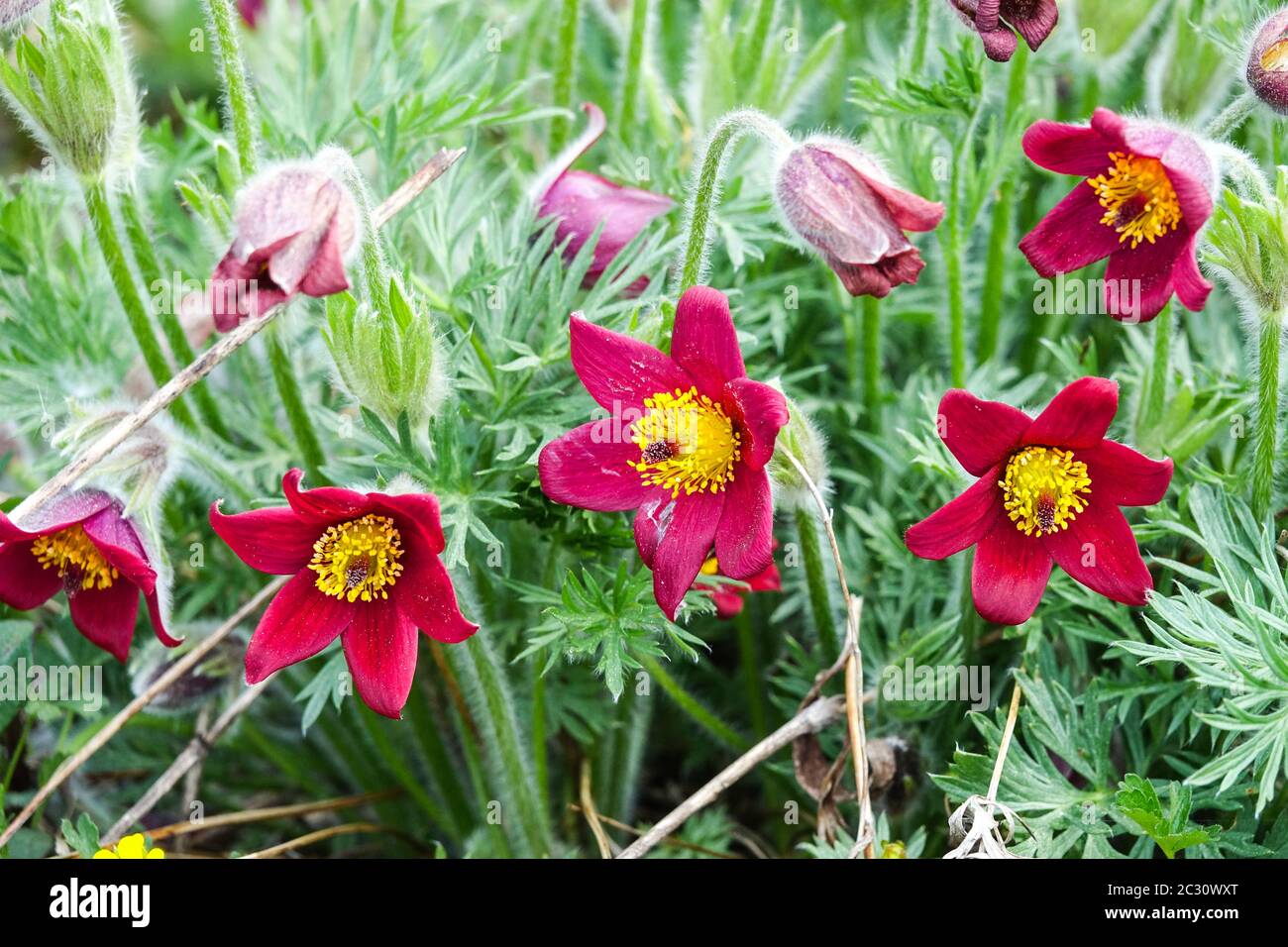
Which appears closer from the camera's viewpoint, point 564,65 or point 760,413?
point 760,413

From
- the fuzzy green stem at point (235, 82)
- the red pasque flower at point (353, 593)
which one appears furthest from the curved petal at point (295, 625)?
the fuzzy green stem at point (235, 82)

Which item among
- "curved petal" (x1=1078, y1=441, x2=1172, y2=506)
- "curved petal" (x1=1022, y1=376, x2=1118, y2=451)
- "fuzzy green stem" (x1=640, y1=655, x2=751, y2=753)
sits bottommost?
"fuzzy green stem" (x1=640, y1=655, x2=751, y2=753)

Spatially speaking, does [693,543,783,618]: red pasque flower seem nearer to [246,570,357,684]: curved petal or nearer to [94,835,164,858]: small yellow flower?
[246,570,357,684]: curved petal

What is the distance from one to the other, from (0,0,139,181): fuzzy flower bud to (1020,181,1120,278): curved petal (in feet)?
3.23

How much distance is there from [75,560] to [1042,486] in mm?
1002

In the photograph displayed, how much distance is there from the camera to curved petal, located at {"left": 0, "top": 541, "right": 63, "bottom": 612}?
1412 millimetres

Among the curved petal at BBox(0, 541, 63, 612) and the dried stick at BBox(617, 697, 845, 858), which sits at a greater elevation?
the curved petal at BBox(0, 541, 63, 612)

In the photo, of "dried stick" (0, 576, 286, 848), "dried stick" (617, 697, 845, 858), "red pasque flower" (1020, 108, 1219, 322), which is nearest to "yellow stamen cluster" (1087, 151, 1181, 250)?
"red pasque flower" (1020, 108, 1219, 322)

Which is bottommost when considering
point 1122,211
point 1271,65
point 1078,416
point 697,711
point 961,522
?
point 697,711

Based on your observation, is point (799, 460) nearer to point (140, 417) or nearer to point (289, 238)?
point (289, 238)

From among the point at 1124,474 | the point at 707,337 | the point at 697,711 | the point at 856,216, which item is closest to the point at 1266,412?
the point at 1124,474

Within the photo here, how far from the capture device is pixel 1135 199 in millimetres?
1365

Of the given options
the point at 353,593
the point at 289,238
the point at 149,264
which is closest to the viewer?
the point at 289,238

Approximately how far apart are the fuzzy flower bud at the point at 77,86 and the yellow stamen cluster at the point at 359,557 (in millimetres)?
536
